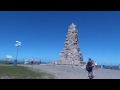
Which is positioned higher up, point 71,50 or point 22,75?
point 71,50

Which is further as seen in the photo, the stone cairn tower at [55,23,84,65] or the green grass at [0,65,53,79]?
the stone cairn tower at [55,23,84,65]

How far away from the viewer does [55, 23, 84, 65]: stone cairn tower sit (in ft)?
119

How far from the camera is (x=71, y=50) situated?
3688 centimetres

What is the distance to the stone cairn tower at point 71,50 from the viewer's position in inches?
1423

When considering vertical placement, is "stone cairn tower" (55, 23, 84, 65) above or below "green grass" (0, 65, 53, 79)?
above

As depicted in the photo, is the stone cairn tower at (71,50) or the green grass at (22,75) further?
the stone cairn tower at (71,50)
